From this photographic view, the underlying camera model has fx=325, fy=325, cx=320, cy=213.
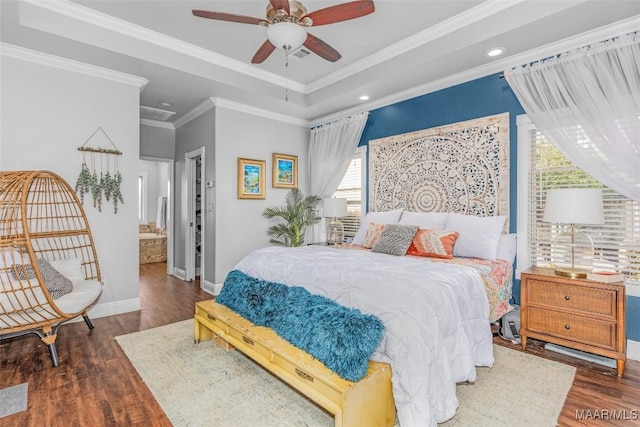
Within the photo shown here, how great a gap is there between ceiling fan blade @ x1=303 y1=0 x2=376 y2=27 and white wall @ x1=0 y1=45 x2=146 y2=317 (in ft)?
8.40

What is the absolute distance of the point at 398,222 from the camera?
3982mm

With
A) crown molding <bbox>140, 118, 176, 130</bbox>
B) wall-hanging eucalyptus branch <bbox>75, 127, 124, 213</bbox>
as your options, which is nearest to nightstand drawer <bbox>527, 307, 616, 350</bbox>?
wall-hanging eucalyptus branch <bbox>75, 127, 124, 213</bbox>

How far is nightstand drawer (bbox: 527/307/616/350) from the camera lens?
7.96ft

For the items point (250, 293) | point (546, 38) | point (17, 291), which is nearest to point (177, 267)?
point (17, 291)

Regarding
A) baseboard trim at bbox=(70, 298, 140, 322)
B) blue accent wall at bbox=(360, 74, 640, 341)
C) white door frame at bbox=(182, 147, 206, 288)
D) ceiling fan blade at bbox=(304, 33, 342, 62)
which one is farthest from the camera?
white door frame at bbox=(182, 147, 206, 288)

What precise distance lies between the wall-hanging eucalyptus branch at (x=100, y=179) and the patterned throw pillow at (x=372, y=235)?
9.51 ft

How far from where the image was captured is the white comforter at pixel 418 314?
68.7 inches

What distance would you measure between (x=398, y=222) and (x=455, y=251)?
0.85 meters

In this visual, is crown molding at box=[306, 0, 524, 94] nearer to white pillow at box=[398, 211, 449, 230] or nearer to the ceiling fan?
the ceiling fan

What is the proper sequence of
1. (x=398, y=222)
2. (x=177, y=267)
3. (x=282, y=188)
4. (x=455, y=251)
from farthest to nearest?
1. (x=177, y=267)
2. (x=282, y=188)
3. (x=398, y=222)
4. (x=455, y=251)

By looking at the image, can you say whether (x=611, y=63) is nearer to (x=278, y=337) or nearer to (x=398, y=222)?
(x=398, y=222)

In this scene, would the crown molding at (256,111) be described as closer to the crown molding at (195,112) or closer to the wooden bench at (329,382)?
the crown molding at (195,112)

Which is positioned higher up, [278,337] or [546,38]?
[546,38]

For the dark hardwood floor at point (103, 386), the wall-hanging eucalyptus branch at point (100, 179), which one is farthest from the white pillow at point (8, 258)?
the wall-hanging eucalyptus branch at point (100, 179)
